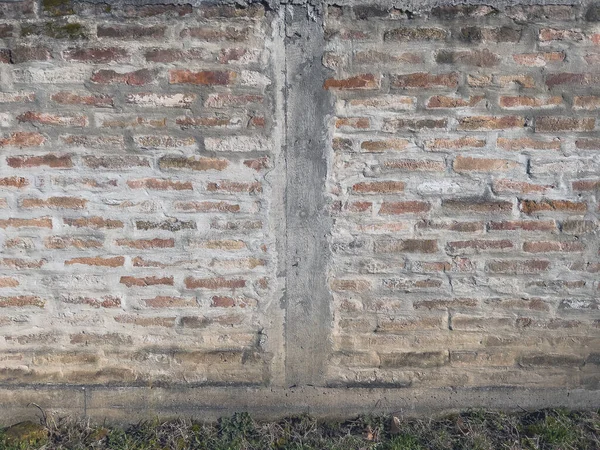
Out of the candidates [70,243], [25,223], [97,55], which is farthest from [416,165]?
[25,223]

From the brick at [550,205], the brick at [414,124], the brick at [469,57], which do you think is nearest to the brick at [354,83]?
the brick at [414,124]

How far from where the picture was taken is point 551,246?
9.45 ft

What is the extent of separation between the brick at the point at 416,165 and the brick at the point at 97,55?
131 centimetres

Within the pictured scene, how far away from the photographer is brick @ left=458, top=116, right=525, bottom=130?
8.99ft

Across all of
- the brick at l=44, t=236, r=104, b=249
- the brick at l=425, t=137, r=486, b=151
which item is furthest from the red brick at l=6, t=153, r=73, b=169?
the brick at l=425, t=137, r=486, b=151

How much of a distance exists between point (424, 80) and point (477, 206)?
653 millimetres

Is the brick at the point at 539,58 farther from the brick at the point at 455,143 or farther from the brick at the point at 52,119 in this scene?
the brick at the point at 52,119

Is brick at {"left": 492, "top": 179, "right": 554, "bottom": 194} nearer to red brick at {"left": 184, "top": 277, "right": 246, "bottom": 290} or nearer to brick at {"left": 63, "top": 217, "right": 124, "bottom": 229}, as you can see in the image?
red brick at {"left": 184, "top": 277, "right": 246, "bottom": 290}

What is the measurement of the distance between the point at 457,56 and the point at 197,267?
1572 millimetres

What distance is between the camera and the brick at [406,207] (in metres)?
2.84

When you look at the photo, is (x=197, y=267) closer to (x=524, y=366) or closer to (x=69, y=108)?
(x=69, y=108)

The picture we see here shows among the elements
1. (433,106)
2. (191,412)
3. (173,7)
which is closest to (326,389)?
(191,412)

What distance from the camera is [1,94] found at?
2.71 meters

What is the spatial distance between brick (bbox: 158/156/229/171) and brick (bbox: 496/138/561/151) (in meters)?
1.30
